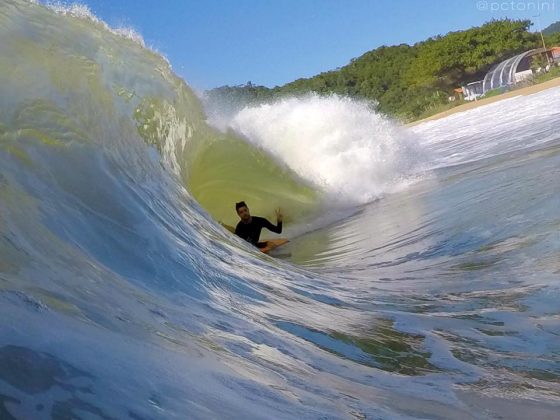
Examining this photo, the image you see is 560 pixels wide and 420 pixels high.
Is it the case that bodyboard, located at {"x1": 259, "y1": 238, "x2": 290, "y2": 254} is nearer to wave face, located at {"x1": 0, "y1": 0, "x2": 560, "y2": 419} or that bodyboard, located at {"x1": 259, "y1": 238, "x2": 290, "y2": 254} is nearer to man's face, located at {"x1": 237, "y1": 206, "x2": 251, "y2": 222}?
wave face, located at {"x1": 0, "y1": 0, "x2": 560, "y2": 419}

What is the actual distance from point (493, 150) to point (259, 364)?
39.6 feet

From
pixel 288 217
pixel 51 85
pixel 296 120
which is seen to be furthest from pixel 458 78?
pixel 51 85

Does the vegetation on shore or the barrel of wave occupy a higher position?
the vegetation on shore

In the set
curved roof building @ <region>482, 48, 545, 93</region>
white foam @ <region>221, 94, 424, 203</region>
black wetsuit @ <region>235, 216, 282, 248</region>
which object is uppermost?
curved roof building @ <region>482, 48, 545, 93</region>

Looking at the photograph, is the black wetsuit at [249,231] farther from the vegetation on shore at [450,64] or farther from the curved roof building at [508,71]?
the vegetation on shore at [450,64]

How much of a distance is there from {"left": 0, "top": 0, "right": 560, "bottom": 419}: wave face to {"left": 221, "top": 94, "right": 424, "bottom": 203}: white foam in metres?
5.10

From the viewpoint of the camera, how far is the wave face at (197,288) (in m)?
1.63

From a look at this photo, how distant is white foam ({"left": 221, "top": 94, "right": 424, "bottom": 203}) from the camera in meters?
13.4

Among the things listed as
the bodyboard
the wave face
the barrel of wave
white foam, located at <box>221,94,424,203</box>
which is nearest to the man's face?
the bodyboard

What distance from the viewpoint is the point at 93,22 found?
8.14 meters

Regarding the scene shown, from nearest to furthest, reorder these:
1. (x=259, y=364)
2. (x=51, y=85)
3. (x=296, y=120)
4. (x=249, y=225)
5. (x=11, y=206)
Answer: (x=259, y=364) < (x=11, y=206) < (x=51, y=85) < (x=249, y=225) < (x=296, y=120)

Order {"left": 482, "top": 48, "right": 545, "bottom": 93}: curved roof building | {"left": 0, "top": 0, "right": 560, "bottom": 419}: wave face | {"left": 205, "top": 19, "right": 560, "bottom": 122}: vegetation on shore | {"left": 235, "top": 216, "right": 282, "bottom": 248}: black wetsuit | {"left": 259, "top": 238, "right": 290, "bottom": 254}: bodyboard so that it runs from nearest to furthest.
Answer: {"left": 0, "top": 0, "right": 560, "bottom": 419}: wave face
{"left": 235, "top": 216, "right": 282, "bottom": 248}: black wetsuit
{"left": 259, "top": 238, "right": 290, "bottom": 254}: bodyboard
{"left": 482, "top": 48, "right": 545, "bottom": 93}: curved roof building
{"left": 205, "top": 19, "right": 560, "bottom": 122}: vegetation on shore

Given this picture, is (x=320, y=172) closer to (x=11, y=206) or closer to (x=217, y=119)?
(x=217, y=119)

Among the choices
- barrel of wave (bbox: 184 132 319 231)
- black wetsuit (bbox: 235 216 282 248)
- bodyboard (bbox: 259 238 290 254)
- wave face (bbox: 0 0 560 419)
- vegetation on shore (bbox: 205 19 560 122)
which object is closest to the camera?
wave face (bbox: 0 0 560 419)
